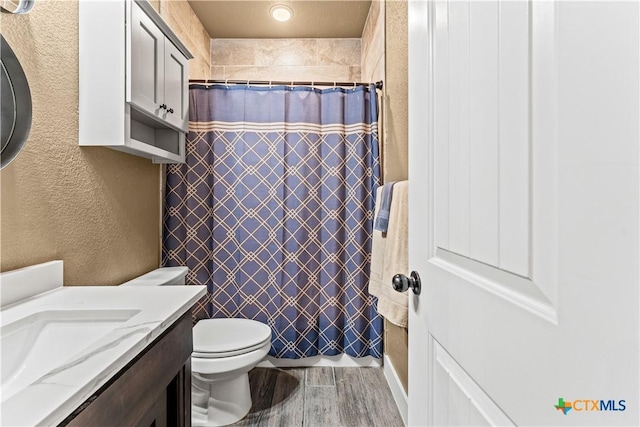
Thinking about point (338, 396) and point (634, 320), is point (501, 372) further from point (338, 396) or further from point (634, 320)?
point (338, 396)

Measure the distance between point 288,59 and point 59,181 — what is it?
7.46 feet

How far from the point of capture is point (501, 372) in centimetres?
51

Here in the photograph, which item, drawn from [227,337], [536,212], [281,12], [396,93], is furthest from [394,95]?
[536,212]

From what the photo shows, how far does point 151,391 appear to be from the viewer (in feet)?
2.65

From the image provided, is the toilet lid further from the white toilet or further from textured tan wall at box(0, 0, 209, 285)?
textured tan wall at box(0, 0, 209, 285)

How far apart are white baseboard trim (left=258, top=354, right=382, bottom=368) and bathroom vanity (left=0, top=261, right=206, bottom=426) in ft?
4.22

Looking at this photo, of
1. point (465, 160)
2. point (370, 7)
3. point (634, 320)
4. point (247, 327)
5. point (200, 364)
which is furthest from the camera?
point (370, 7)

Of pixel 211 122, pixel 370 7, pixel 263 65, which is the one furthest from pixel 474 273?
pixel 263 65

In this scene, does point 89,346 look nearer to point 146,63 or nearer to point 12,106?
point 12,106

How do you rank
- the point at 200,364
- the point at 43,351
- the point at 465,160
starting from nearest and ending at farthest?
the point at 465,160
the point at 43,351
the point at 200,364

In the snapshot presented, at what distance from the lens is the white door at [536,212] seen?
343 mm

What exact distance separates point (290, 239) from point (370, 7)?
1752 mm

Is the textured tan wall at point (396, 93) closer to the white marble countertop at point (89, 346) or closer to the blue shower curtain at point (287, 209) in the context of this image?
the blue shower curtain at point (287, 209)

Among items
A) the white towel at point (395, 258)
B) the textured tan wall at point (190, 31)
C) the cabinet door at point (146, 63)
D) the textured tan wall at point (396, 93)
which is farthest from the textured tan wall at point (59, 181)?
the textured tan wall at point (396, 93)
